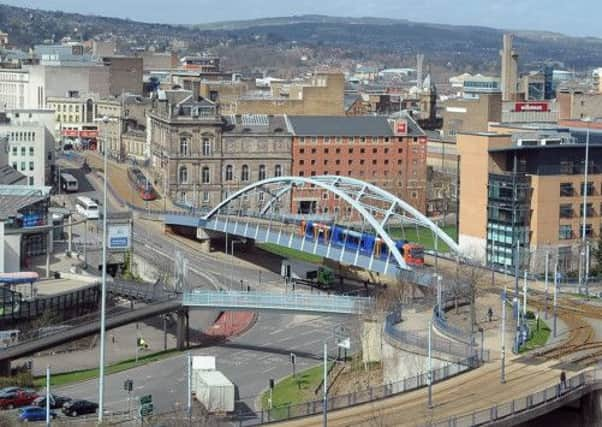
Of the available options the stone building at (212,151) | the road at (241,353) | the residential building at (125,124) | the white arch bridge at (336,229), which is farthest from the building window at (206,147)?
the road at (241,353)

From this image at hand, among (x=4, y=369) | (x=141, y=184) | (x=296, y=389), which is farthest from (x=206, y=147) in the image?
(x=296, y=389)

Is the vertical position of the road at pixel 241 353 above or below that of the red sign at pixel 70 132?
below

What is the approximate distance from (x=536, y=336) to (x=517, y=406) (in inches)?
411

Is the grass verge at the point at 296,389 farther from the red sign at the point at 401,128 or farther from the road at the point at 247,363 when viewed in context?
the red sign at the point at 401,128

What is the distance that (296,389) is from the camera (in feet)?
161

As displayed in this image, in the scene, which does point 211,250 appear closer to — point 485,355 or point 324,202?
point 324,202

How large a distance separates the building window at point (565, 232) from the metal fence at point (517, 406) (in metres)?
31.0

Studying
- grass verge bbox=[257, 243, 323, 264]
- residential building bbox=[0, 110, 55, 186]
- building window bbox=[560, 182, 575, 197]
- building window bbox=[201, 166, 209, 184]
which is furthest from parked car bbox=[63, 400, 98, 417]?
building window bbox=[201, 166, 209, 184]

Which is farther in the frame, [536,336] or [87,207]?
[87,207]

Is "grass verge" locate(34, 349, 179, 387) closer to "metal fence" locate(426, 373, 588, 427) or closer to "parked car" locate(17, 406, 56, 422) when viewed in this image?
"parked car" locate(17, 406, 56, 422)

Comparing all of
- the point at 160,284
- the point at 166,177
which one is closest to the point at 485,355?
the point at 160,284

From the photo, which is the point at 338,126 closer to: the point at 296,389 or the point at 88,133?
the point at 88,133

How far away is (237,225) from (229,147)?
18.8m

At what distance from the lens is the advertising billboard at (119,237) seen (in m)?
71.6
